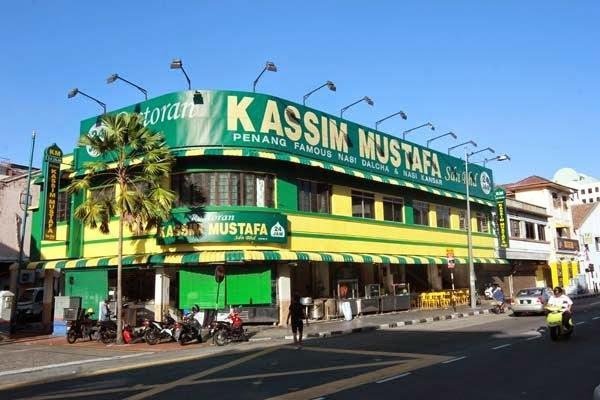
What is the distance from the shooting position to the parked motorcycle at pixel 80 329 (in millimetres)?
22125

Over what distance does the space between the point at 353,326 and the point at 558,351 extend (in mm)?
10629

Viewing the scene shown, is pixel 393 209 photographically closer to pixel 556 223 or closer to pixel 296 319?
pixel 296 319

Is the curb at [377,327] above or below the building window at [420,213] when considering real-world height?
below

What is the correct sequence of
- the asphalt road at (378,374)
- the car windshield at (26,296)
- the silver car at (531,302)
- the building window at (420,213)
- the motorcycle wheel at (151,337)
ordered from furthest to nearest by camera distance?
the building window at (420,213), the car windshield at (26,296), the silver car at (531,302), the motorcycle wheel at (151,337), the asphalt road at (378,374)

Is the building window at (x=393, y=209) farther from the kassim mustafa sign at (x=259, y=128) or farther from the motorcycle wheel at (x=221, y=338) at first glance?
the motorcycle wheel at (x=221, y=338)

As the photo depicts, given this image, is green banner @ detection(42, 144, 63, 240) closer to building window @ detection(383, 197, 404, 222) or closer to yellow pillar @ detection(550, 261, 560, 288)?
building window @ detection(383, 197, 404, 222)

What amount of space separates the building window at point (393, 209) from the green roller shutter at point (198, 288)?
11.7 metres

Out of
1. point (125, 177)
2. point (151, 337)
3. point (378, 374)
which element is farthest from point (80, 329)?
point (378, 374)

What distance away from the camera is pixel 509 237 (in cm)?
4403

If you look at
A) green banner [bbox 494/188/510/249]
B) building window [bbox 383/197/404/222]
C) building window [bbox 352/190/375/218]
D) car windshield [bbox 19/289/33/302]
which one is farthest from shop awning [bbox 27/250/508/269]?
green banner [bbox 494/188/510/249]

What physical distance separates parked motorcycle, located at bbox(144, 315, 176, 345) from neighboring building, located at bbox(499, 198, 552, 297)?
29.6 metres

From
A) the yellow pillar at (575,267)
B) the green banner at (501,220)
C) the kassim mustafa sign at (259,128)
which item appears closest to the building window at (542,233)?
the yellow pillar at (575,267)

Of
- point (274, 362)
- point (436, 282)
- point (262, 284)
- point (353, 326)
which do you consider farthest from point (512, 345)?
point (436, 282)

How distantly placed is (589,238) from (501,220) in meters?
22.6
